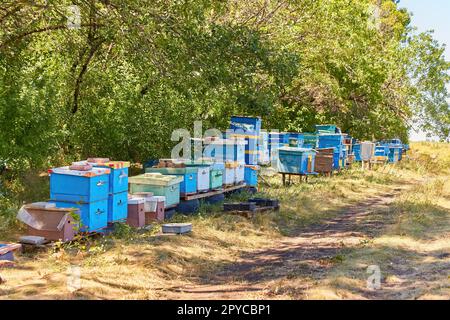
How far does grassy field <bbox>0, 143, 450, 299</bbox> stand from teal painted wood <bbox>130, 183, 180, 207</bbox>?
377mm

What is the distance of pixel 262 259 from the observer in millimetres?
8273

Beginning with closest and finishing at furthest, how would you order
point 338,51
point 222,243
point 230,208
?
point 222,243
point 230,208
point 338,51

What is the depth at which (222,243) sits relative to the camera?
9125 mm

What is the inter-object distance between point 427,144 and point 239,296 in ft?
134

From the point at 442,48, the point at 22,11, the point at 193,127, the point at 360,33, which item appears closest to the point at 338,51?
the point at 360,33

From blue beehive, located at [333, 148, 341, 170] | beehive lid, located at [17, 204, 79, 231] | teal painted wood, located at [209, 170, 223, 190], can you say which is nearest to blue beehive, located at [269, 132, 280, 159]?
blue beehive, located at [333, 148, 341, 170]

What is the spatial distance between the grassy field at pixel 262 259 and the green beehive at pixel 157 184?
54 centimetres

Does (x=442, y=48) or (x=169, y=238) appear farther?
(x=442, y=48)

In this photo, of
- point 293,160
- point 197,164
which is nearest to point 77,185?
point 197,164

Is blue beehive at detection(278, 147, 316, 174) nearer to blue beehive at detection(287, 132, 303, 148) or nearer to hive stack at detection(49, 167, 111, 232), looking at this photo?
blue beehive at detection(287, 132, 303, 148)

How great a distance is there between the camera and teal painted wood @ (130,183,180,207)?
9805mm

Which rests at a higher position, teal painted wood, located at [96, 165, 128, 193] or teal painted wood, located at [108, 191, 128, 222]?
teal painted wood, located at [96, 165, 128, 193]

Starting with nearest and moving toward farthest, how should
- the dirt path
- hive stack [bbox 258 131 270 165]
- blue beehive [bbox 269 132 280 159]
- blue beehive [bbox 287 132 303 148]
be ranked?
1. the dirt path
2. hive stack [bbox 258 131 270 165]
3. blue beehive [bbox 269 132 280 159]
4. blue beehive [bbox 287 132 303 148]

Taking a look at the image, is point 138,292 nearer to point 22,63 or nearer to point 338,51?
point 22,63
